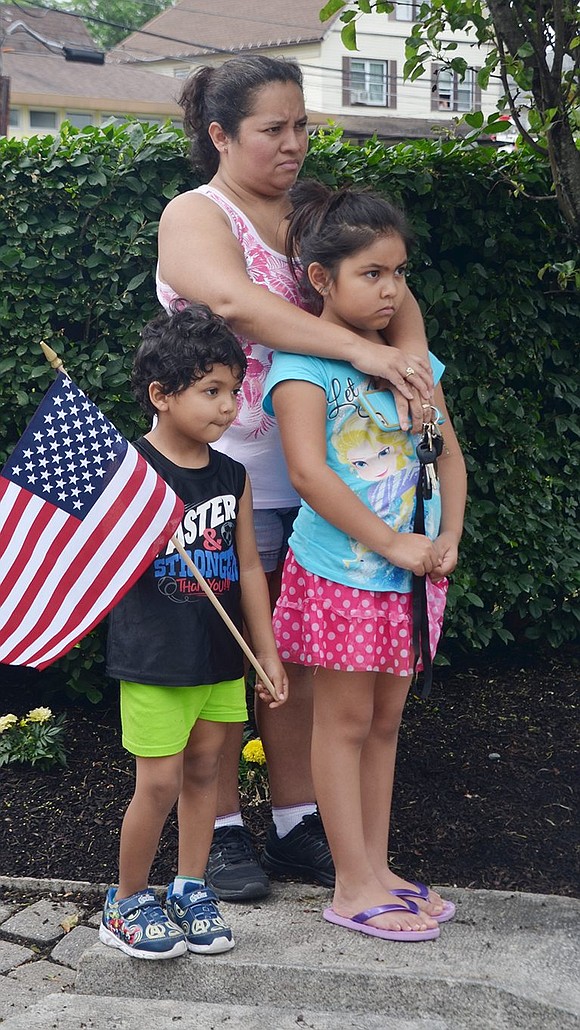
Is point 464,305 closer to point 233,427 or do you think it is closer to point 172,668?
point 233,427

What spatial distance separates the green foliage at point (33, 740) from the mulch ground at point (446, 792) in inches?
1.8

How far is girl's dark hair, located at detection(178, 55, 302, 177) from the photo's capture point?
9.37 ft

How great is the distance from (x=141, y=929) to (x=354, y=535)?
1.04m

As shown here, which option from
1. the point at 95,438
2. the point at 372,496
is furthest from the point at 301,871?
the point at 95,438

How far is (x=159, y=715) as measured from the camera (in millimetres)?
2582

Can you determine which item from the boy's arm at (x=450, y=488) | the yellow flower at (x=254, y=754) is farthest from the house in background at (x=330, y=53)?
the boy's arm at (x=450, y=488)

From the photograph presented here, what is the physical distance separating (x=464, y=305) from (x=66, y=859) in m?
2.56

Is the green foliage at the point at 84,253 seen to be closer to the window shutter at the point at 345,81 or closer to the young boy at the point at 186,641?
the young boy at the point at 186,641

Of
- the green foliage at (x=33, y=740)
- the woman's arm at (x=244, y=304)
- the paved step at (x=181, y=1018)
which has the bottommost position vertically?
the paved step at (x=181, y=1018)

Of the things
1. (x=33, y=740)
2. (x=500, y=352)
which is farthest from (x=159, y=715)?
(x=500, y=352)

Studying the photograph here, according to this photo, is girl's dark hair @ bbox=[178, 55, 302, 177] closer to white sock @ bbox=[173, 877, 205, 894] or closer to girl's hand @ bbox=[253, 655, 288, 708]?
girl's hand @ bbox=[253, 655, 288, 708]

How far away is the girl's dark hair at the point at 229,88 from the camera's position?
286 centimetres

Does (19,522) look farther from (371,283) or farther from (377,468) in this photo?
(371,283)

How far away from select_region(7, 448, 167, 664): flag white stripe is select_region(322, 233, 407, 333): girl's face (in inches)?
24.6
